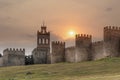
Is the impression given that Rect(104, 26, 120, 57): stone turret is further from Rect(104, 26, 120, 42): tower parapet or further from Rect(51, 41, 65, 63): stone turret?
Rect(51, 41, 65, 63): stone turret

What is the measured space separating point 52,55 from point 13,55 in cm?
1131

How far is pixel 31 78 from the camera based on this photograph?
60.2 m

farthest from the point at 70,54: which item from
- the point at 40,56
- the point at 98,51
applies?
the point at 40,56

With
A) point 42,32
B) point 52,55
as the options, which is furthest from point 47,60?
point 42,32

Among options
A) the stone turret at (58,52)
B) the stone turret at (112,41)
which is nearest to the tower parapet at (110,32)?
the stone turret at (112,41)

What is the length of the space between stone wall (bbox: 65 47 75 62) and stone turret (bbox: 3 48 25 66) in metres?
14.9

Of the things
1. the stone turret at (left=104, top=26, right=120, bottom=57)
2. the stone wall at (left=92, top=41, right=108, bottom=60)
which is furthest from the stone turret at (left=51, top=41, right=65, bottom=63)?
the stone turret at (left=104, top=26, right=120, bottom=57)

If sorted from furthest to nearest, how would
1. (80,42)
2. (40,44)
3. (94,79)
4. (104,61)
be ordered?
1. (40,44)
2. (80,42)
3. (104,61)
4. (94,79)

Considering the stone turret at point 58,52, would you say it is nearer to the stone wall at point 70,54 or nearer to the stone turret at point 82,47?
the stone wall at point 70,54

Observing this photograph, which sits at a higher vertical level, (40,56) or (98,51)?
(40,56)

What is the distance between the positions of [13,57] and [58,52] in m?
13.0

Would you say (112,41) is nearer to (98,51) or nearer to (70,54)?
(98,51)

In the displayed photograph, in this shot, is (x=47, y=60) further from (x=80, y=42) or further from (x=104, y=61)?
(x=104, y=61)

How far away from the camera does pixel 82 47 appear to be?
8725 centimetres
